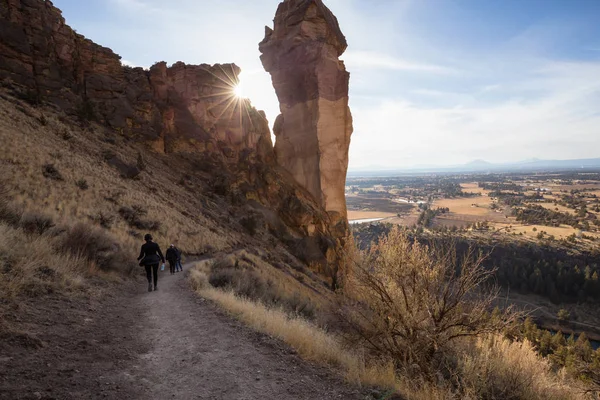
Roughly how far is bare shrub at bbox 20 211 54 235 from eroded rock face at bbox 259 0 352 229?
25.4 m

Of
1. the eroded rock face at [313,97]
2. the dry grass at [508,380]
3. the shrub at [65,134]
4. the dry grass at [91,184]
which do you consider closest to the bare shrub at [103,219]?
the dry grass at [91,184]

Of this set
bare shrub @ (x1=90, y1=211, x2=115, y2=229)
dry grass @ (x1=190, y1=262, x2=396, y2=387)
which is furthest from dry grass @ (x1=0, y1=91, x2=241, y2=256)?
dry grass @ (x1=190, y1=262, x2=396, y2=387)

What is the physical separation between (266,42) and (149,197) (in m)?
23.7

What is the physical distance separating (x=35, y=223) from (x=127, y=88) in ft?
94.8

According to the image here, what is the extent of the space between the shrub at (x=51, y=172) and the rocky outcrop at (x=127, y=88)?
1452cm

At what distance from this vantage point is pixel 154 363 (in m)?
4.19

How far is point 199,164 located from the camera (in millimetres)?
33281

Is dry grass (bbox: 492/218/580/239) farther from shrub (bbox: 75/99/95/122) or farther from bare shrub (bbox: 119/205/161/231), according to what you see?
shrub (bbox: 75/99/95/122)

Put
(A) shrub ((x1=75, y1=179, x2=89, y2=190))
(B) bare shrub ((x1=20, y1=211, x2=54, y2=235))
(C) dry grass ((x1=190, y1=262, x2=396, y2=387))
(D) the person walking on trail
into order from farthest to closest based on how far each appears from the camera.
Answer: (A) shrub ((x1=75, y1=179, x2=89, y2=190)) < (D) the person walking on trail < (B) bare shrub ((x1=20, y1=211, x2=54, y2=235)) < (C) dry grass ((x1=190, y1=262, x2=396, y2=387))

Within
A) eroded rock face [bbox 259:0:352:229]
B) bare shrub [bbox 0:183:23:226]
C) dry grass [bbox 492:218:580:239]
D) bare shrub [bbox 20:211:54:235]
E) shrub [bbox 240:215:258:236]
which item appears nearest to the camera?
bare shrub [bbox 0:183:23:226]

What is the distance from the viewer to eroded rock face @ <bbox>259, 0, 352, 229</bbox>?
31938 mm

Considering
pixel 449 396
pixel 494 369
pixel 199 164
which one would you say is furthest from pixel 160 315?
pixel 199 164

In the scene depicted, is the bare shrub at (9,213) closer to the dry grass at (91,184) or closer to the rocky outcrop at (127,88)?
the dry grass at (91,184)

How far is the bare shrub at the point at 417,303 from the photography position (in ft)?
16.9
